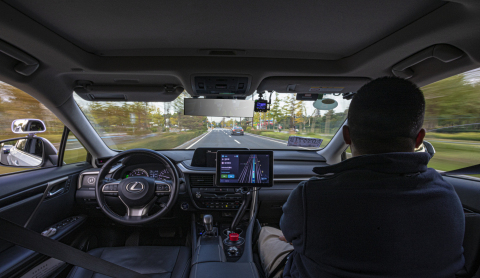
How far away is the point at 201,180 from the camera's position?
3.28 metres

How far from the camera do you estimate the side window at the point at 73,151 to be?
132 inches

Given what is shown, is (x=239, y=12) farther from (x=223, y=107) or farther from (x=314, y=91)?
(x=314, y=91)

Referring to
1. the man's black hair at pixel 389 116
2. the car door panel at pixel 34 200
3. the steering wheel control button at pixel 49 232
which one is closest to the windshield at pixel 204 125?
the car door panel at pixel 34 200

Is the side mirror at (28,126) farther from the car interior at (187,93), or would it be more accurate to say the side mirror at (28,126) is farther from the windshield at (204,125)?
the windshield at (204,125)

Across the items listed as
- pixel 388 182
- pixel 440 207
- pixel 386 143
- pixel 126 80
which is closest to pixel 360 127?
pixel 386 143

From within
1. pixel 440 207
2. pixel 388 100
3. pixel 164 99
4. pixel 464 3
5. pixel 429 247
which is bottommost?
pixel 429 247

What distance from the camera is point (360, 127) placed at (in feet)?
3.72

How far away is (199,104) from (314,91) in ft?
5.73

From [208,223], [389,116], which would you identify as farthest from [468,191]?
[208,223]

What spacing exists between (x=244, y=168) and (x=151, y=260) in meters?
1.61

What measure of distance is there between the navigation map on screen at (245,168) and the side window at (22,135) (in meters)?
2.51

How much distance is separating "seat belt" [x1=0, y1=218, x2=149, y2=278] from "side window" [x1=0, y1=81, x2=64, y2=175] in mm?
Answer: 1779

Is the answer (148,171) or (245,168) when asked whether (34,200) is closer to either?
(148,171)

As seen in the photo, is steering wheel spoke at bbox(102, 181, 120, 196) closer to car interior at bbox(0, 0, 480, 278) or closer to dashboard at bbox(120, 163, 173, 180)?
car interior at bbox(0, 0, 480, 278)
